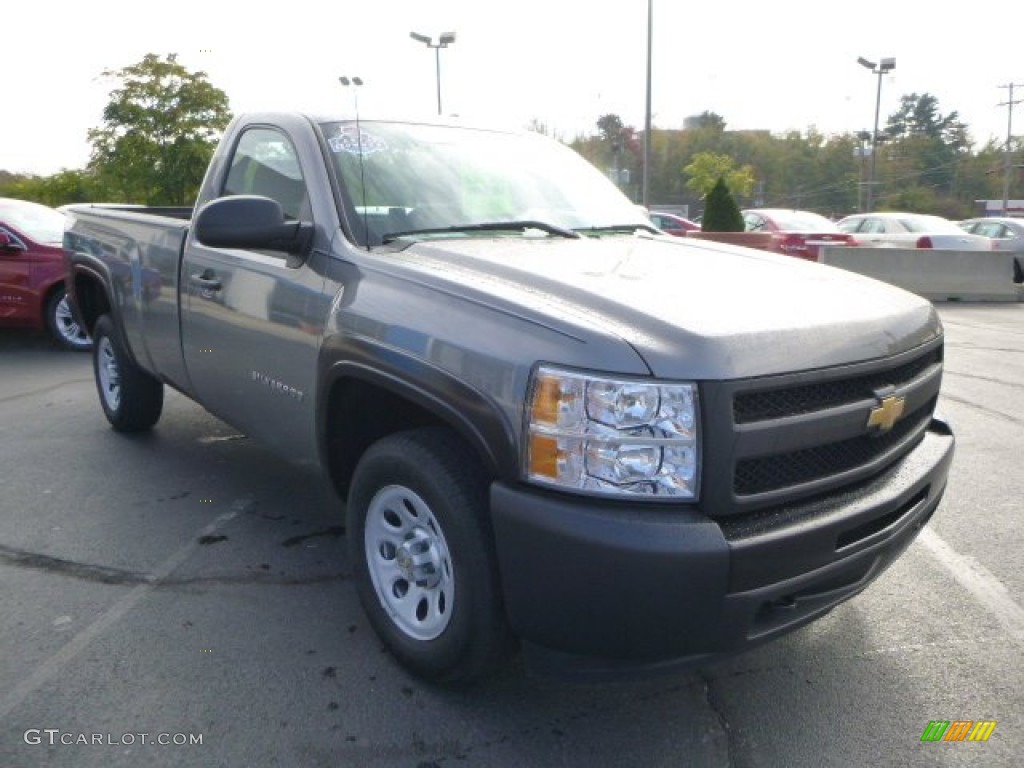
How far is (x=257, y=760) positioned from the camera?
8.62 feet

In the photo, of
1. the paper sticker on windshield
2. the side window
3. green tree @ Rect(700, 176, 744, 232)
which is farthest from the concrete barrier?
the paper sticker on windshield

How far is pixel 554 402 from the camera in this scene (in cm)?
240

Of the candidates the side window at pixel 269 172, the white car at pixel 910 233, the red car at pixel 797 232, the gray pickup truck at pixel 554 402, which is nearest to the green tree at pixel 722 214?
the red car at pixel 797 232

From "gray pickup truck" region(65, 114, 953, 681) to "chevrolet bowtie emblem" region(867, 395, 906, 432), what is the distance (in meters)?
0.01

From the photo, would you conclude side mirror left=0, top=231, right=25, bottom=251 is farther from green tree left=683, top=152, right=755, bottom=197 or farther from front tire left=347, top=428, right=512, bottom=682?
green tree left=683, top=152, right=755, bottom=197

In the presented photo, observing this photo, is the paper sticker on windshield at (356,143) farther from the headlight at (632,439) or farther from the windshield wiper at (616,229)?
the headlight at (632,439)

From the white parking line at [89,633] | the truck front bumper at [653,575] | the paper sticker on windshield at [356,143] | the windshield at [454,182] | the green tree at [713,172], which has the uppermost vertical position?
the green tree at [713,172]

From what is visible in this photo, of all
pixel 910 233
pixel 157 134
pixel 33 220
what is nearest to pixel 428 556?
pixel 33 220

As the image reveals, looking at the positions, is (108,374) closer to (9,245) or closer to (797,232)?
(9,245)

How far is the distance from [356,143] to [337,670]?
208 cm

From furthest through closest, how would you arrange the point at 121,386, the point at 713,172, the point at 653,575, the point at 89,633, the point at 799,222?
1. the point at 713,172
2. the point at 799,222
3. the point at 121,386
4. the point at 89,633
5. the point at 653,575

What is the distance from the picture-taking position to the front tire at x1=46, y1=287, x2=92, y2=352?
382 inches

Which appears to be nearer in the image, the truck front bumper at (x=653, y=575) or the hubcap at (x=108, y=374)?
the truck front bumper at (x=653, y=575)

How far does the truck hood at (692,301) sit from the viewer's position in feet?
7.93
